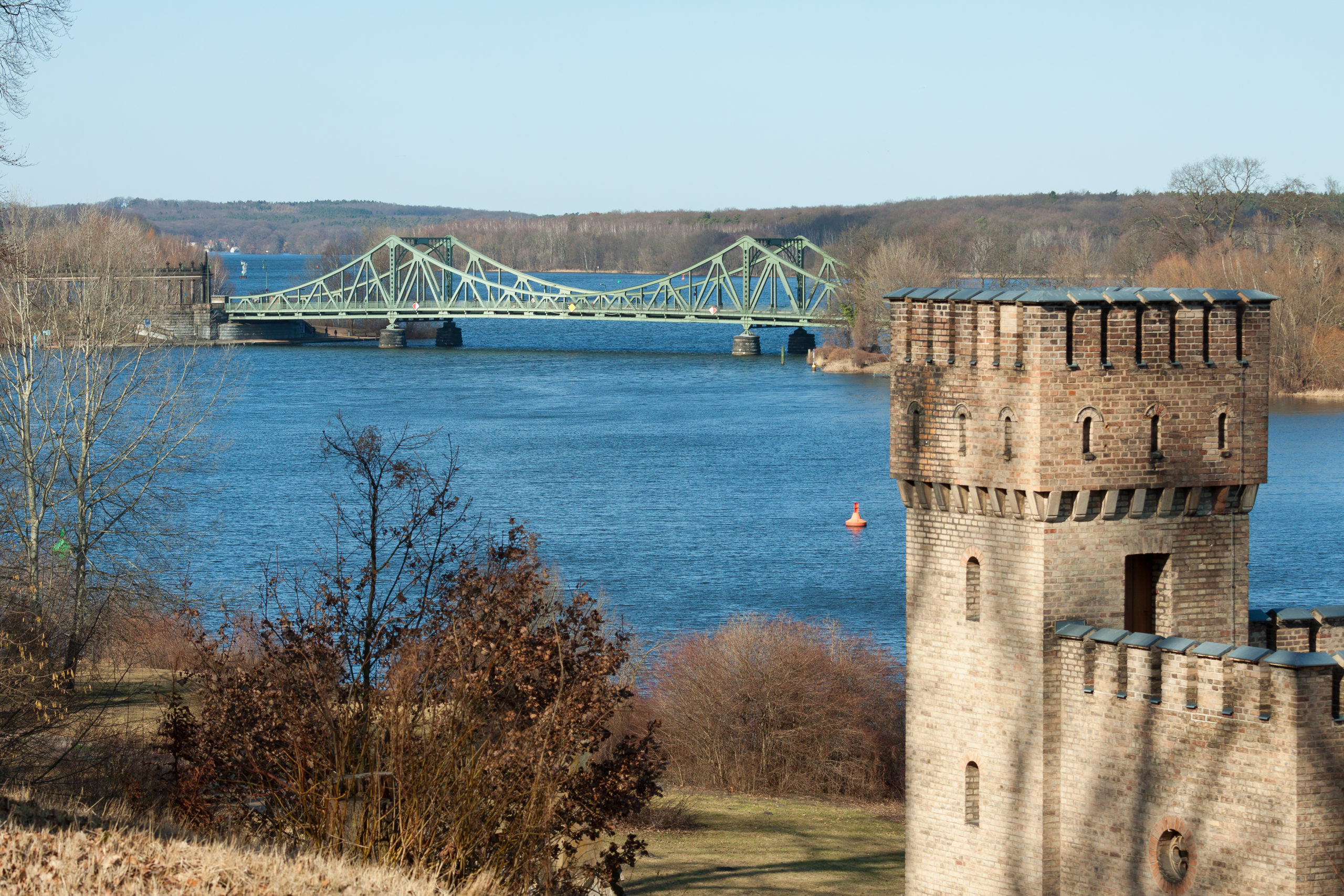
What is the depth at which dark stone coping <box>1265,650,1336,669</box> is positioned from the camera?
948 centimetres

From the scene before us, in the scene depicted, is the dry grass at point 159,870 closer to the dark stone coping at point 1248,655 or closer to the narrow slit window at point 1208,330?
the dark stone coping at point 1248,655

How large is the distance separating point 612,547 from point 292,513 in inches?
376

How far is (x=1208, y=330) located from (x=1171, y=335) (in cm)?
31

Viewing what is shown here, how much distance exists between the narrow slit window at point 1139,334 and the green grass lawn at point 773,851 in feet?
24.4

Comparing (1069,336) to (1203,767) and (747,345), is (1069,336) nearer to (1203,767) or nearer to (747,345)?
(1203,767)

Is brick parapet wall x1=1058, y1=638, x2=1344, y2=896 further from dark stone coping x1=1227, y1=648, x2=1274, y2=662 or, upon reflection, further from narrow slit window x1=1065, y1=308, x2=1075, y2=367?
narrow slit window x1=1065, y1=308, x2=1075, y2=367

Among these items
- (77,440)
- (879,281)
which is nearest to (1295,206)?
(879,281)

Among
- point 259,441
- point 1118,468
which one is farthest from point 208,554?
point 1118,468

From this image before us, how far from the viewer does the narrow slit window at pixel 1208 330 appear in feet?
38.0

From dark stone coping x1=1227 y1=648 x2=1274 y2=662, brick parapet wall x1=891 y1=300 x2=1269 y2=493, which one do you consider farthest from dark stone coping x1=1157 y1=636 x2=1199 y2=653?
brick parapet wall x1=891 y1=300 x2=1269 y2=493

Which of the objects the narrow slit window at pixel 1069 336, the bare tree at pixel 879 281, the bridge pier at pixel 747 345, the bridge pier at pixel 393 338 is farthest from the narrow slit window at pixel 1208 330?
the bridge pier at pixel 393 338

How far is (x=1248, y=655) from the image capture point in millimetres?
9695

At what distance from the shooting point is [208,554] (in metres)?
36.2

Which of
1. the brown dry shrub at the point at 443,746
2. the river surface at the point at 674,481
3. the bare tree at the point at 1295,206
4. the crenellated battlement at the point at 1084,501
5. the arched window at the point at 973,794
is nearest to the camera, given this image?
the brown dry shrub at the point at 443,746
